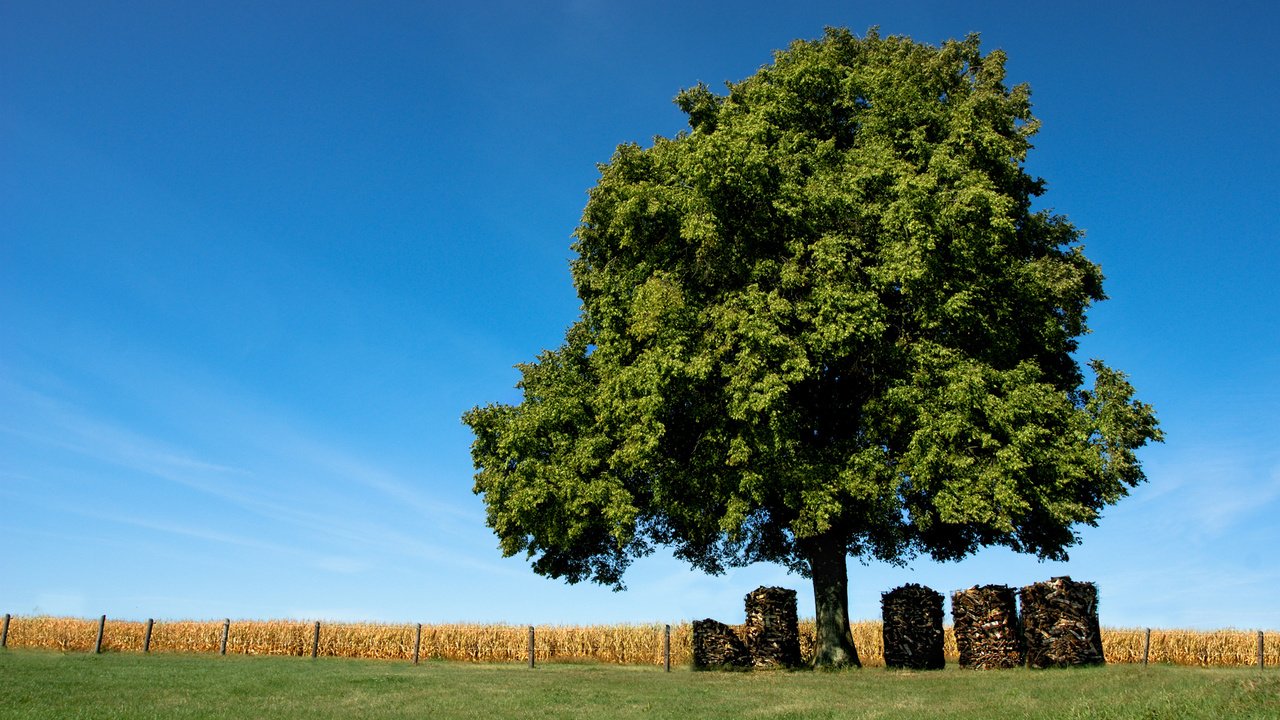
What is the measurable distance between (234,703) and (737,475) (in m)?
14.5

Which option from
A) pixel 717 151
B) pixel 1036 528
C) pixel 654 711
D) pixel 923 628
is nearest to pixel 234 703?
pixel 654 711

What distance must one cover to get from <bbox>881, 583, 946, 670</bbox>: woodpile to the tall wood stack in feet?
2.66

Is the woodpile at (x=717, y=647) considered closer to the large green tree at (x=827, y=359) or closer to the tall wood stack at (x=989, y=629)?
the large green tree at (x=827, y=359)

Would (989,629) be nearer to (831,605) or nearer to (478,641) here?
(831,605)

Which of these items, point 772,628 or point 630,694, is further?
point 772,628

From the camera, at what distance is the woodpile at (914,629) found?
1185 inches

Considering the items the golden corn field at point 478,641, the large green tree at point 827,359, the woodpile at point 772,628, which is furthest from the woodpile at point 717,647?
the golden corn field at point 478,641

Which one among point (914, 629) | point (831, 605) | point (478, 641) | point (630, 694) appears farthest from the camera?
point (478, 641)

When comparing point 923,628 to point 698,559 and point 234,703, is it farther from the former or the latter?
point 234,703

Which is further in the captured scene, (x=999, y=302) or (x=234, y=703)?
(x=999, y=302)

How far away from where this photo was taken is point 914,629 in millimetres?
30391

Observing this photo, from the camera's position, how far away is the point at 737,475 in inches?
1045

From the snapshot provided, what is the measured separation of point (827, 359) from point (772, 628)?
34.7ft

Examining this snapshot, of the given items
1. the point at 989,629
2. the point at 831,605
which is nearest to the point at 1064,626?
the point at 989,629
